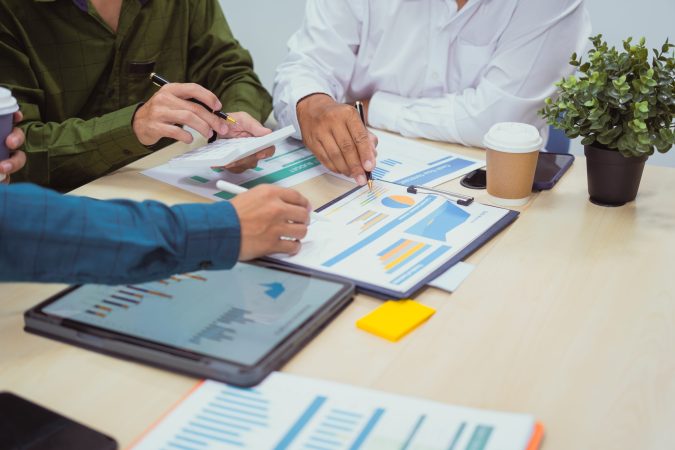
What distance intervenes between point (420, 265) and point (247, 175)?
527mm

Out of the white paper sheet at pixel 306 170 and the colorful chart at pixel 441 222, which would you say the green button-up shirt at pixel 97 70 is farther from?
the colorful chart at pixel 441 222

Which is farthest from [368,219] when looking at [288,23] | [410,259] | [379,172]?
[288,23]

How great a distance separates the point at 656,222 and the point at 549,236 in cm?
21

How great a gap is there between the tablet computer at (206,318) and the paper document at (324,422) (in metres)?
0.04

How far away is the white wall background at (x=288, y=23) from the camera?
9.42 ft

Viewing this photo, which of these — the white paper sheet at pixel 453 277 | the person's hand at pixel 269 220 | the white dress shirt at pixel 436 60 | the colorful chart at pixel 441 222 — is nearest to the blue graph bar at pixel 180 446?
the person's hand at pixel 269 220

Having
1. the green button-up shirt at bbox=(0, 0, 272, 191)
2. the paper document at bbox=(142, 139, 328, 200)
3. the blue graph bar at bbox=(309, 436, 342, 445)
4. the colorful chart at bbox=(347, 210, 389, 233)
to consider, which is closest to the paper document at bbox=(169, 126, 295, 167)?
the paper document at bbox=(142, 139, 328, 200)

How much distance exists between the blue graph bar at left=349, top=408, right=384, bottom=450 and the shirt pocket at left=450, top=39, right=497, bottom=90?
121cm

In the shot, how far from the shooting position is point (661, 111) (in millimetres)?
1185

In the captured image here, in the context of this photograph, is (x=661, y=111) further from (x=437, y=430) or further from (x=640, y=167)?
(x=437, y=430)

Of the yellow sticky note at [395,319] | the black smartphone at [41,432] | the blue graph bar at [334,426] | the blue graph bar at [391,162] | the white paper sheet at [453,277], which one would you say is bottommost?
the black smartphone at [41,432]

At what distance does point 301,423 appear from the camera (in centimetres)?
72

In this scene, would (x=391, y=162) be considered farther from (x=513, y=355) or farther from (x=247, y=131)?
(x=513, y=355)

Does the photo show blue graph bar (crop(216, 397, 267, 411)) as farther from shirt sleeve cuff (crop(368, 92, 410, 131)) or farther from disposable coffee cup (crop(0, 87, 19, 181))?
shirt sleeve cuff (crop(368, 92, 410, 131))
